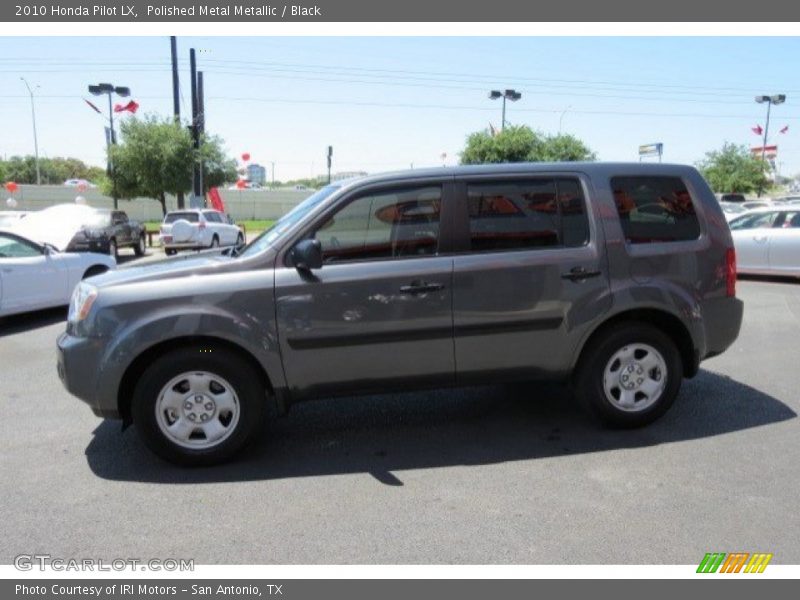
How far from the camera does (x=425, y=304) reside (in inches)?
168

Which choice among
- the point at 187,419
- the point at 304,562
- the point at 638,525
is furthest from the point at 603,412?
the point at 187,419

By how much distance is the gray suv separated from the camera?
4082 mm

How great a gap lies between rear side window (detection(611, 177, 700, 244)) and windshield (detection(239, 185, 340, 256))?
6.72 feet

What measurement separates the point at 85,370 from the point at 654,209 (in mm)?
3993

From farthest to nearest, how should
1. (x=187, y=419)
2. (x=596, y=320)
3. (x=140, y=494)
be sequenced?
(x=596, y=320) → (x=187, y=419) → (x=140, y=494)

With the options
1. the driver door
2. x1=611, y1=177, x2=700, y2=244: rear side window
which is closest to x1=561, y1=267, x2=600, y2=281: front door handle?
x1=611, y1=177, x2=700, y2=244: rear side window

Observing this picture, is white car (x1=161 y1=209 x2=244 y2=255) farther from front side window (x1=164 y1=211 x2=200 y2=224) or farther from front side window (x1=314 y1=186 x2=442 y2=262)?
front side window (x1=314 y1=186 x2=442 y2=262)

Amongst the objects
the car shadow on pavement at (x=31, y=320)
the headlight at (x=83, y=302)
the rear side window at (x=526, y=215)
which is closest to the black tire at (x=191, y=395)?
the headlight at (x=83, y=302)

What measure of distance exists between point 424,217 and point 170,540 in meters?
2.45

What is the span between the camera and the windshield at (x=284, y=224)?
436cm

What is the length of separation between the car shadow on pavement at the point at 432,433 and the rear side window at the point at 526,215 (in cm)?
136

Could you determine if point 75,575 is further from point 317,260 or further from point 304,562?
point 317,260

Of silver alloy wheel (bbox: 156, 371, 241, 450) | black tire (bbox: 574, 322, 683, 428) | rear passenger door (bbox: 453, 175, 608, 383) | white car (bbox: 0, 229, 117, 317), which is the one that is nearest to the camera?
silver alloy wheel (bbox: 156, 371, 241, 450)

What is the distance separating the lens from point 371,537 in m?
3.32
